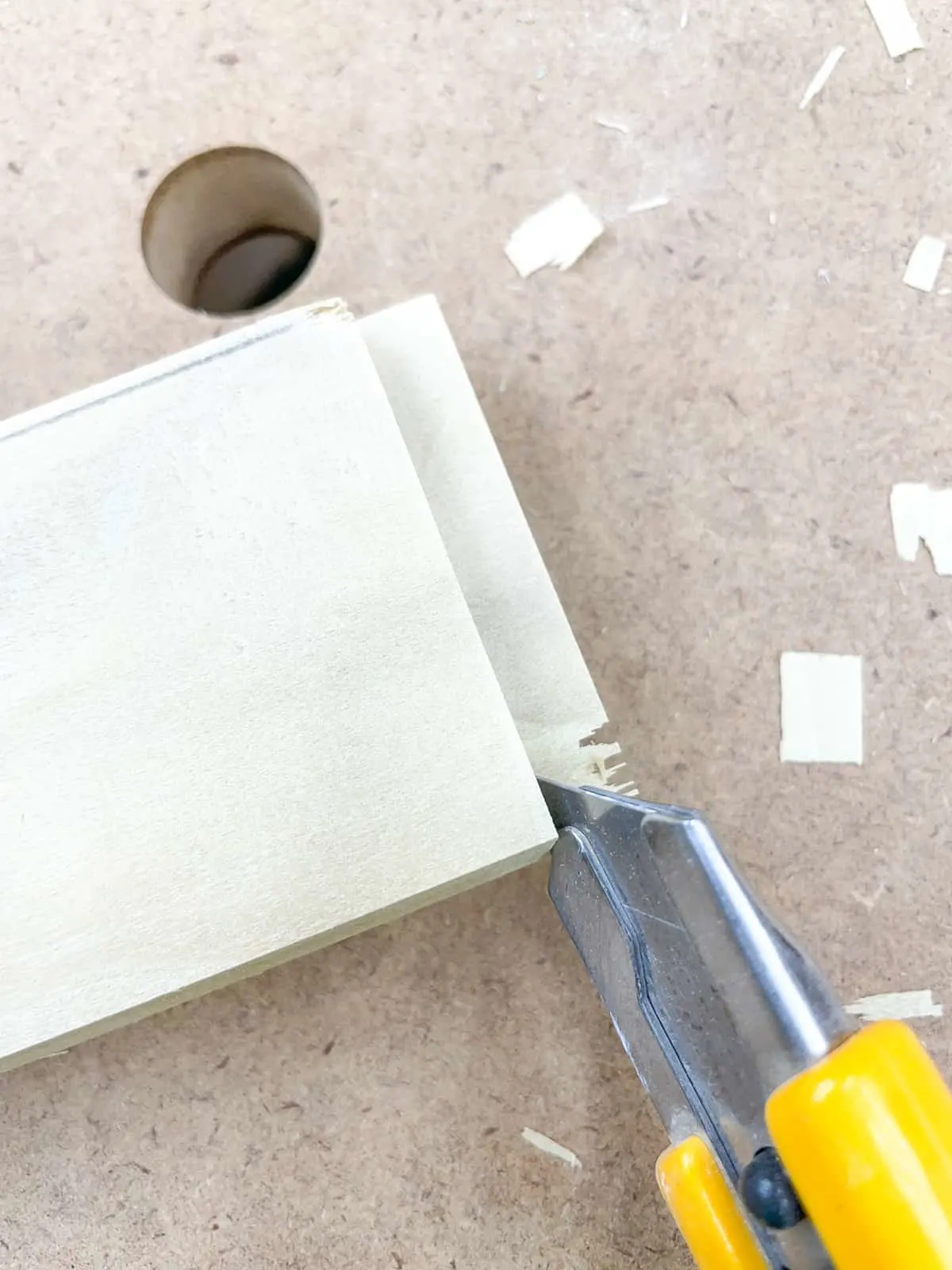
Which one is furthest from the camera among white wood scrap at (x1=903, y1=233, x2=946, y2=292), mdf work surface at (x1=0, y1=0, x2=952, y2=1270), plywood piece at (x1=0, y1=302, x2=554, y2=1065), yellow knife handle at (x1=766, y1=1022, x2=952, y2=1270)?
white wood scrap at (x1=903, y1=233, x2=946, y2=292)

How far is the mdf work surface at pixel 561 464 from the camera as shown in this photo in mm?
681

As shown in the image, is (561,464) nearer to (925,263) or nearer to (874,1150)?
(925,263)

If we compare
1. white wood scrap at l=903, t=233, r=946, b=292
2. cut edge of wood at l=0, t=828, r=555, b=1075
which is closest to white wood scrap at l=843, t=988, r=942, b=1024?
cut edge of wood at l=0, t=828, r=555, b=1075

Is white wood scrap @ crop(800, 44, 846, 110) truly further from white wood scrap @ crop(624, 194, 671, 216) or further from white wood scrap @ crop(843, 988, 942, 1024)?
white wood scrap @ crop(843, 988, 942, 1024)

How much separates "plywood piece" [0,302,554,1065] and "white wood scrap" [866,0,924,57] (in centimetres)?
57

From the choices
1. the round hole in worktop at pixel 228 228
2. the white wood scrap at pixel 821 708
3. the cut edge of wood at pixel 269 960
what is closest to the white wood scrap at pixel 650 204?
the round hole in worktop at pixel 228 228

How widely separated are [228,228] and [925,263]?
2.05 feet

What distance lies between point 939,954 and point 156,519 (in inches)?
24.6

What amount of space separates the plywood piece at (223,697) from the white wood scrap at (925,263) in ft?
1.54

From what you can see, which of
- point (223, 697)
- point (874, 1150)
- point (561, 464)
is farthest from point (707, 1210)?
point (561, 464)

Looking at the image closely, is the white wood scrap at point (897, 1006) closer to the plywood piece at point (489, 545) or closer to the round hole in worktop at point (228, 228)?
the plywood piece at point (489, 545)

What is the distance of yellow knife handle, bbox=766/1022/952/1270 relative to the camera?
359 mm

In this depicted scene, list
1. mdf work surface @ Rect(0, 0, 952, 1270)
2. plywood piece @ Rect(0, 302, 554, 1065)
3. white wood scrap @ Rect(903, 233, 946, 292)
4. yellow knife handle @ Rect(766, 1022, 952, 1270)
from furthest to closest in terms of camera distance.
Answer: white wood scrap @ Rect(903, 233, 946, 292) < mdf work surface @ Rect(0, 0, 952, 1270) < plywood piece @ Rect(0, 302, 554, 1065) < yellow knife handle @ Rect(766, 1022, 952, 1270)

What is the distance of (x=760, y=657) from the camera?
74 centimetres
